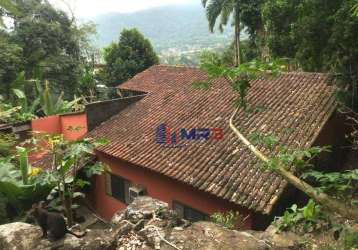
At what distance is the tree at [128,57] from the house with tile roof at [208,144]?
34.3ft

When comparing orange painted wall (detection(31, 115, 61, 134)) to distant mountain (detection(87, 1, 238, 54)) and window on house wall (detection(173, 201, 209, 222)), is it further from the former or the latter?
distant mountain (detection(87, 1, 238, 54))

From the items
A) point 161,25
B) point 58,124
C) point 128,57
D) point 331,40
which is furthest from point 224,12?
point 161,25

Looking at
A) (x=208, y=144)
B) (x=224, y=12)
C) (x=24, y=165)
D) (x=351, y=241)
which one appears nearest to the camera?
(x=351, y=241)

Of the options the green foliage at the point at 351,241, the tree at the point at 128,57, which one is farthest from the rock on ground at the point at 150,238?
the tree at the point at 128,57

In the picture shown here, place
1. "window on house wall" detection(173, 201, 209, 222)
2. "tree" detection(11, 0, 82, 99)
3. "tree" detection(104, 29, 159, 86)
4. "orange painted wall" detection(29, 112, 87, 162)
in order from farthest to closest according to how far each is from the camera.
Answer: "tree" detection(104, 29, 159, 86) < "tree" detection(11, 0, 82, 99) < "orange painted wall" detection(29, 112, 87, 162) < "window on house wall" detection(173, 201, 209, 222)

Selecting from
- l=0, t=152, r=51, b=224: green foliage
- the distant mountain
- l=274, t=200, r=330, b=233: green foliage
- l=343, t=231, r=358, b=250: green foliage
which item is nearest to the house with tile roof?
l=0, t=152, r=51, b=224: green foliage

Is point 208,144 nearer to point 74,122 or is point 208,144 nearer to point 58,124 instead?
point 74,122

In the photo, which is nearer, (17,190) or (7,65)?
(17,190)

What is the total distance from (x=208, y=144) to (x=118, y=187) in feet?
12.9

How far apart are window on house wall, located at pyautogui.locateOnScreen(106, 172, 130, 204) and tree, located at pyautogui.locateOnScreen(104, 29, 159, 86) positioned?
13.2 m

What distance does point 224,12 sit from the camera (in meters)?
25.8

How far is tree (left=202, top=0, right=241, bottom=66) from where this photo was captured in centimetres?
2494

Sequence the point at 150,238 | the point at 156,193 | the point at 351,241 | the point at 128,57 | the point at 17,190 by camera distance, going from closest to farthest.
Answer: the point at 351,241 < the point at 150,238 < the point at 17,190 < the point at 156,193 < the point at 128,57

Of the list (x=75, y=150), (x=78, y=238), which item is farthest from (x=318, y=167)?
(x=78, y=238)
